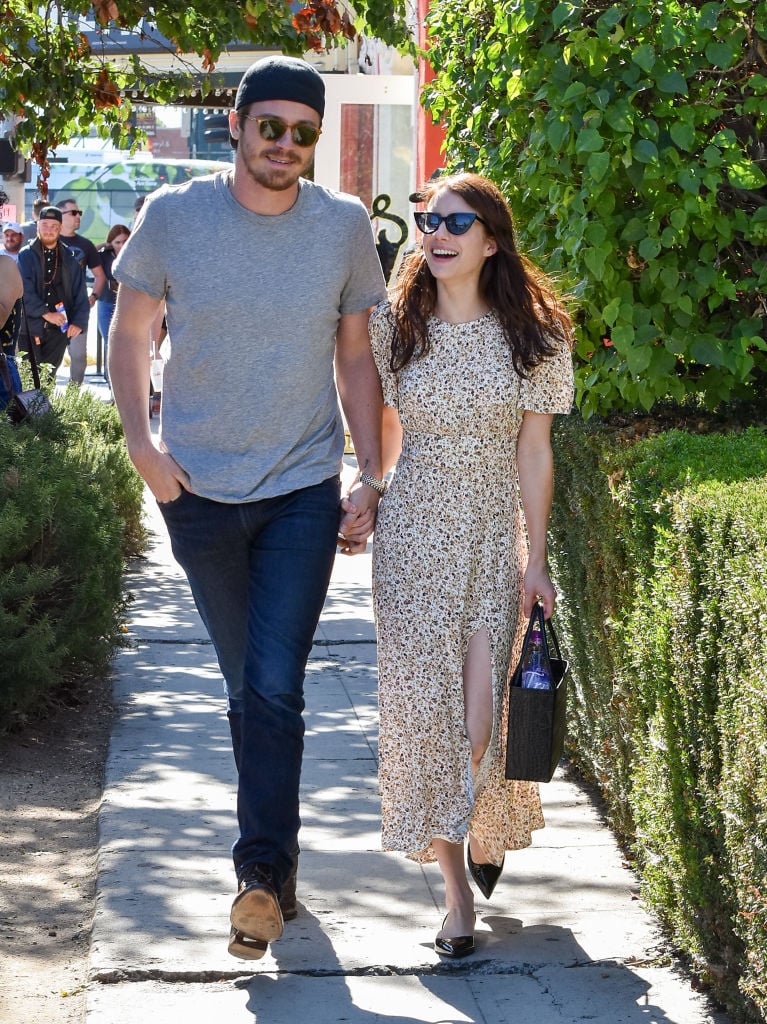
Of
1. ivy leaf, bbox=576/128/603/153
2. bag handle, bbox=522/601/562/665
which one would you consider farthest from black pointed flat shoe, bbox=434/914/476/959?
ivy leaf, bbox=576/128/603/153

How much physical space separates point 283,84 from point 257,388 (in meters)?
0.73

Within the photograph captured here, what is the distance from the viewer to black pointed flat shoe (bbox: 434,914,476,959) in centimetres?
384

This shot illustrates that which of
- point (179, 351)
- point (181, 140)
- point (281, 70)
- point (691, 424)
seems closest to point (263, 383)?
point (179, 351)

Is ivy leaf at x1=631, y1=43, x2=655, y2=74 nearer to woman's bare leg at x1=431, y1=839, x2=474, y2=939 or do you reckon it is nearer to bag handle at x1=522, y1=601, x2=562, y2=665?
bag handle at x1=522, y1=601, x2=562, y2=665

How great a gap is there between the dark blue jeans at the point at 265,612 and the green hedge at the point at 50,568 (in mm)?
1701

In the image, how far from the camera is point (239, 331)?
378 cm

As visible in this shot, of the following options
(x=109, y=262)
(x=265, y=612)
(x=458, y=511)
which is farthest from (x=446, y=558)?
(x=109, y=262)

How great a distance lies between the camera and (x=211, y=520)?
3.84 m

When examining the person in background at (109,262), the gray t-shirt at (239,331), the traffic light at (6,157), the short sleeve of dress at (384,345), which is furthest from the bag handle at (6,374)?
the person in background at (109,262)

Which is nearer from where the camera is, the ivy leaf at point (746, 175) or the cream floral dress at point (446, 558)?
the cream floral dress at point (446, 558)

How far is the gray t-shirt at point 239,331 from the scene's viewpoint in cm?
378

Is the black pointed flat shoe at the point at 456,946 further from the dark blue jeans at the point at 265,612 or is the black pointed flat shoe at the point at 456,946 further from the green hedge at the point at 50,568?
the green hedge at the point at 50,568

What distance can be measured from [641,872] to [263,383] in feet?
5.55

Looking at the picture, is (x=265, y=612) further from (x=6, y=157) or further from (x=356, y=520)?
Result: (x=6, y=157)
